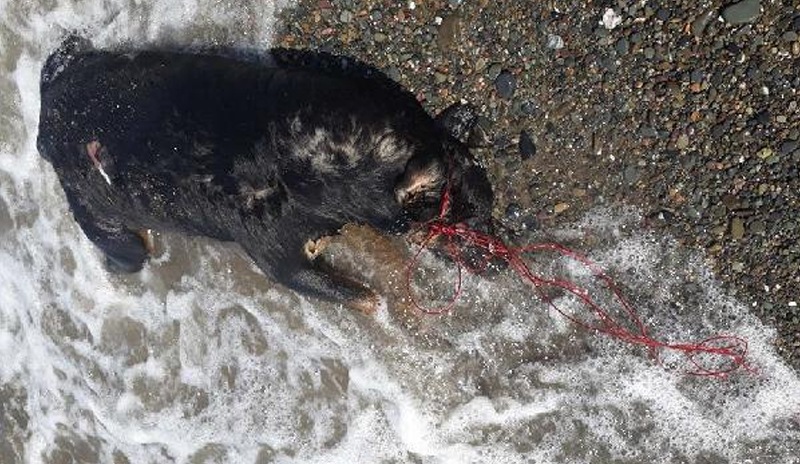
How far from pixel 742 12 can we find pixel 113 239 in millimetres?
5274

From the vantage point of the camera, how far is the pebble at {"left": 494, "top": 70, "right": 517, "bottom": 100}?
6.07 m

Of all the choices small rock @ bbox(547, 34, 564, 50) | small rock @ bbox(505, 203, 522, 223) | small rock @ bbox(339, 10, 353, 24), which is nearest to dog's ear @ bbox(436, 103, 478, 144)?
small rock @ bbox(505, 203, 522, 223)

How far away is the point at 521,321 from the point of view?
6.70 m

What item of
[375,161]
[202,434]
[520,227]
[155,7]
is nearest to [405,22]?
[375,161]

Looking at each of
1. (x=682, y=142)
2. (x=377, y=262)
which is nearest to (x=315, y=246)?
(x=377, y=262)

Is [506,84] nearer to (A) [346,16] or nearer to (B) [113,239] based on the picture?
(A) [346,16]

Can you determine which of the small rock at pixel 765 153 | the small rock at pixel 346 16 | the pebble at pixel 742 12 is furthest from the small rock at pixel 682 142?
the small rock at pixel 346 16

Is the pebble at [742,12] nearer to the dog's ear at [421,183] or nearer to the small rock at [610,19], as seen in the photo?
the small rock at [610,19]

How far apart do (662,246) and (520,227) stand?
3.45 ft

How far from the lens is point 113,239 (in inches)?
284

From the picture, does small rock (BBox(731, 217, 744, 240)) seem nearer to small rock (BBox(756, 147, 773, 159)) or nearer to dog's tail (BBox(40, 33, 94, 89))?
small rock (BBox(756, 147, 773, 159))

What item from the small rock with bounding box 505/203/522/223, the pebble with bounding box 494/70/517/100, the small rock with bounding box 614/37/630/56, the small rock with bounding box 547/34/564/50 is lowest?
the small rock with bounding box 505/203/522/223

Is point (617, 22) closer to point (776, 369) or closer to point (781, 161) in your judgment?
point (781, 161)

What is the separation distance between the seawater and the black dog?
766 mm
